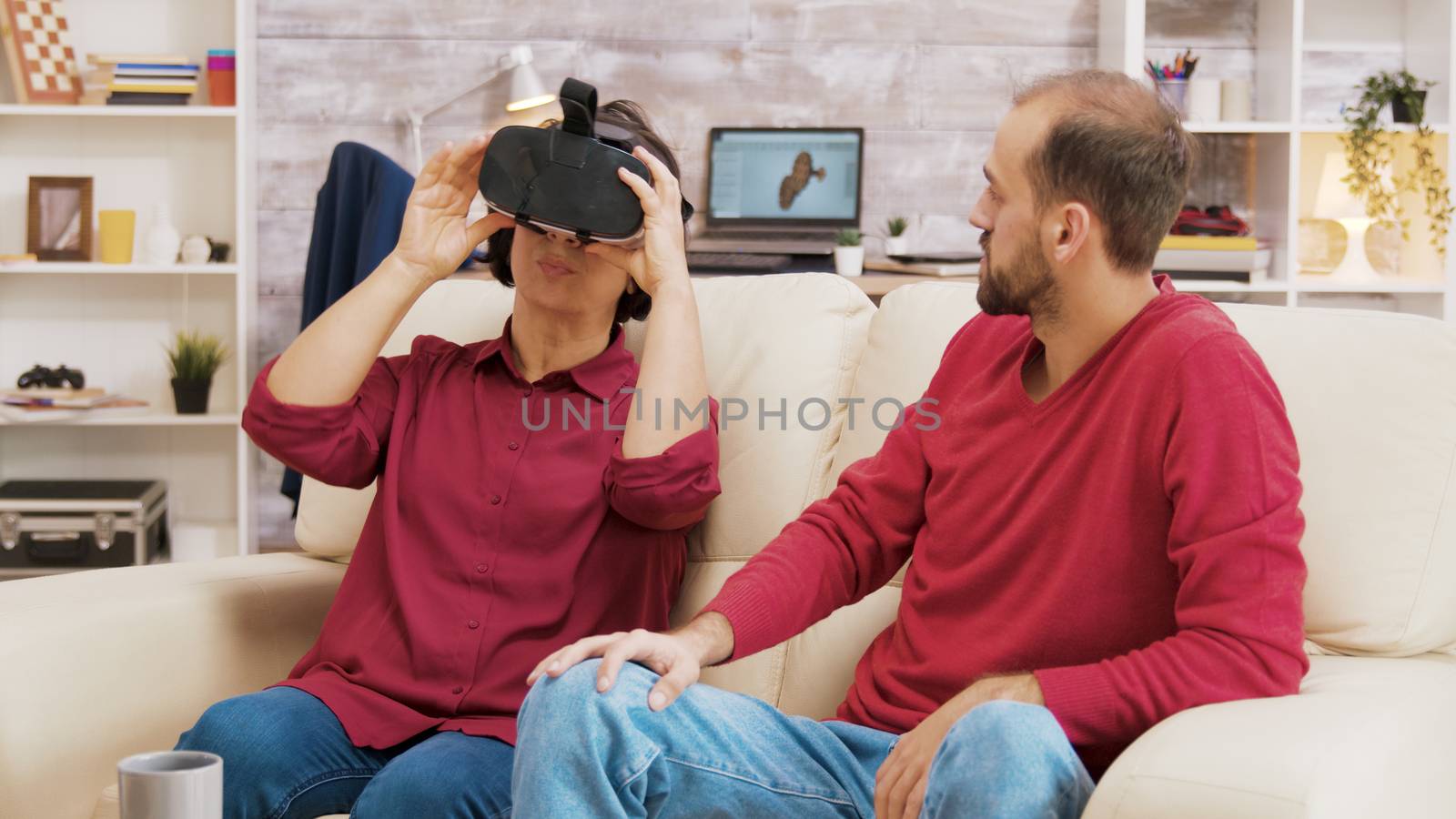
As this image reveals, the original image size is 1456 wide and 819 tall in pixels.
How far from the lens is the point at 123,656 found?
1500mm

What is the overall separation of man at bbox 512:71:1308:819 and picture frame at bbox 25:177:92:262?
2533mm

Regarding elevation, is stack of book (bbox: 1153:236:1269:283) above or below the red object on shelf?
below

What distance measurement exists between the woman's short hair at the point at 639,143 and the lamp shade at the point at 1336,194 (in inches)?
88.3

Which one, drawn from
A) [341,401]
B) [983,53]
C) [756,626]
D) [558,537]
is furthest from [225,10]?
[756,626]

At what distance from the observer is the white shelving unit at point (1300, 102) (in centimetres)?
→ 307

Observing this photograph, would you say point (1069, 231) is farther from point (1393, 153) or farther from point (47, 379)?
point (47, 379)

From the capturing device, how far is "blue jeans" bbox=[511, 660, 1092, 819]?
0.96 meters

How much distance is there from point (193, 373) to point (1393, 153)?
2946 millimetres

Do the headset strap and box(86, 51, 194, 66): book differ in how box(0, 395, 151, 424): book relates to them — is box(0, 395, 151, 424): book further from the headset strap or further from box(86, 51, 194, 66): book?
the headset strap


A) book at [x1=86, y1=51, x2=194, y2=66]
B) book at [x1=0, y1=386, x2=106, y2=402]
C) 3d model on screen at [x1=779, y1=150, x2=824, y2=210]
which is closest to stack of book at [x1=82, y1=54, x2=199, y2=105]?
book at [x1=86, y1=51, x2=194, y2=66]

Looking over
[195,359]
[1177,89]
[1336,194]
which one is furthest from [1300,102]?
[195,359]

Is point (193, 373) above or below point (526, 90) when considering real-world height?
below

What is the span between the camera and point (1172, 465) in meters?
1.14

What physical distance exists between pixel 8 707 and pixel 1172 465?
1190 mm
